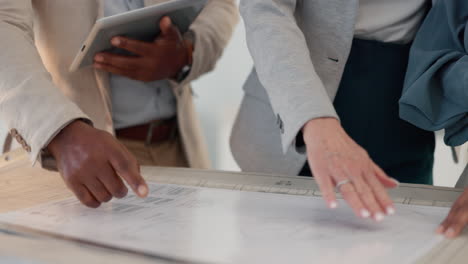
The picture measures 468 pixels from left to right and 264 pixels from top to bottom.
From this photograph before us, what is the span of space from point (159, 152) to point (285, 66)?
0.68m

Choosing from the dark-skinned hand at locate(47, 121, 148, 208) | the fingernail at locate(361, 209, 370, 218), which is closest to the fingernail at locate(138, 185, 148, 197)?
the dark-skinned hand at locate(47, 121, 148, 208)

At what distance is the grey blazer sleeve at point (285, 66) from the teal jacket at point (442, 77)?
151mm

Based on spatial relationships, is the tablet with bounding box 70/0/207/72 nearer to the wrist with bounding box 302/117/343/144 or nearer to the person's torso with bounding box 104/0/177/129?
the person's torso with bounding box 104/0/177/129

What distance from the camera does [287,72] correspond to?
30.5 inches

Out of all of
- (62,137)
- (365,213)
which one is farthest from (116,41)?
(365,213)

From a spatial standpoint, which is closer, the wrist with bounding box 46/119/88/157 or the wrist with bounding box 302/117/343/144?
the wrist with bounding box 302/117/343/144

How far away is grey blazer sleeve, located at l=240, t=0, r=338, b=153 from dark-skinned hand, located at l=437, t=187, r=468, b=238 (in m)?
0.18

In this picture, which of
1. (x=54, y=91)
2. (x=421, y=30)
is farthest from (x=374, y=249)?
(x=54, y=91)

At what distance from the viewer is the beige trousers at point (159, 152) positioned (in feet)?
4.47

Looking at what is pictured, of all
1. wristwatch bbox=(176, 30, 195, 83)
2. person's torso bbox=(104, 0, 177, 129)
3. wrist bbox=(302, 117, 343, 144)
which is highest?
wrist bbox=(302, 117, 343, 144)

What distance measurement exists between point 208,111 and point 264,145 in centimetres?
190

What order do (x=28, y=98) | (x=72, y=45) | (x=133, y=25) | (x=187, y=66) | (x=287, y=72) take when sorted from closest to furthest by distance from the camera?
(x=287, y=72) < (x=28, y=98) < (x=133, y=25) < (x=72, y=45) < (x=187, y=66)

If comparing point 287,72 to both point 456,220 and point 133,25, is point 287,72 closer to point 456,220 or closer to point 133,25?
point 456,220

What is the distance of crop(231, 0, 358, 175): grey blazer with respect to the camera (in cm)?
75
